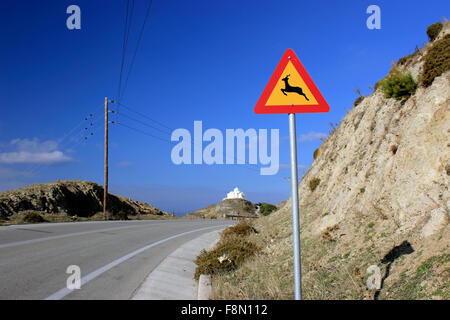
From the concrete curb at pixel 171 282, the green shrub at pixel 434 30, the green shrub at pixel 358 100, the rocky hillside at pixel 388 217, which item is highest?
the green shrub at pixel 434 30

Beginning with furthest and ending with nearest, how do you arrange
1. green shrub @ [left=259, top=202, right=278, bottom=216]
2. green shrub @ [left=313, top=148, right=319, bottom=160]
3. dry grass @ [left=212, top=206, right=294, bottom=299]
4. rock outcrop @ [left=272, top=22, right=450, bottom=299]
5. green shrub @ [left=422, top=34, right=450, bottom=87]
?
1. green shrub @ [left=259, top=202, right=278, bottom=216]
2. green shrub @ [left=313, top=148, right=319, bottom=160]
3. green shrub @ [left=422, top=34, right=450, bottom=87]
4. dry grass @ [left=212, top=206, right=294, bottom=299]
5. rock outcrop @ [left=272, top=22, right=450, bottom=299]

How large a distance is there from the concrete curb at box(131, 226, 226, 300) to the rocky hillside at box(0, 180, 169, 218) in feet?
87.2

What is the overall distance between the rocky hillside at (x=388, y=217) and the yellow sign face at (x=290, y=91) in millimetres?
2934

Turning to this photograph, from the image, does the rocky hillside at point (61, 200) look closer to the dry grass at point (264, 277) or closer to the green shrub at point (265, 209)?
the green shrub at point (265, 209)

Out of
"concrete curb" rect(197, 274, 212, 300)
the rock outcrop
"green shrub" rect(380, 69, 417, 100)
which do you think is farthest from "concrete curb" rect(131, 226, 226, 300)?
"green shrub" rect(380, 69, 417, 100)

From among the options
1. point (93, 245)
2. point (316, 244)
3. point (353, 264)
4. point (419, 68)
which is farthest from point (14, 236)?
point (419, 68)

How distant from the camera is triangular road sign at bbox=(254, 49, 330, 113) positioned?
4328 millimetres

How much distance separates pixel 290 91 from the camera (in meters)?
4.39

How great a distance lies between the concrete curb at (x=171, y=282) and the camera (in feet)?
19.5

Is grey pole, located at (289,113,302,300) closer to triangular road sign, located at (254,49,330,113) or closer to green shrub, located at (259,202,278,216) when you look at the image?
triangular road sign, located at (254,49,330,113)

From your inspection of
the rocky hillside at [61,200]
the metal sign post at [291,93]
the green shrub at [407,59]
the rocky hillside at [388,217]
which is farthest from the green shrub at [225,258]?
the rocky hillside at [61,200]

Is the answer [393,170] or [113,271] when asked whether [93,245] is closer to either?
[113,271]

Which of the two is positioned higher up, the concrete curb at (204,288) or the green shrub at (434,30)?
the green shrub at (434,30)
